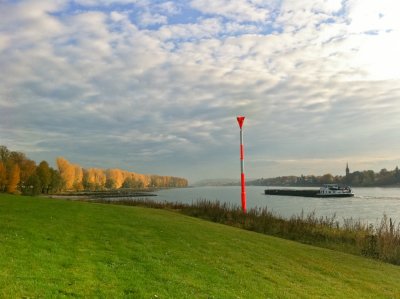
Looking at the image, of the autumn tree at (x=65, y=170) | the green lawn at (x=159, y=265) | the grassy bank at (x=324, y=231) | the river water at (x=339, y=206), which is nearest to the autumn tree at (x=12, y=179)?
the river water at (x=339, y=206)

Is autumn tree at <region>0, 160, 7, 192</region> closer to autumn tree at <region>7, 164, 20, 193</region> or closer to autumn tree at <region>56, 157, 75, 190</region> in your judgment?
autumn tree at <region>7, 164, 20, 193</region>

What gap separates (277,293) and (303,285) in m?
1.52

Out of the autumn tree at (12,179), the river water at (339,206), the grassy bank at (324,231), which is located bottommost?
the river water at (339,206)

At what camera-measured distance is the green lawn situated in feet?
26.4

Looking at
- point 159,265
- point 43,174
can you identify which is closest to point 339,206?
point 159,265

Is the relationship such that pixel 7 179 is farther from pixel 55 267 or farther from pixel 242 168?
pixel 55 267

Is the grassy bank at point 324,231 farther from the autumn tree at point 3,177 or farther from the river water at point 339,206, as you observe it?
the autumn tree at point 3,177

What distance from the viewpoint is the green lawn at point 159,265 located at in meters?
8.05

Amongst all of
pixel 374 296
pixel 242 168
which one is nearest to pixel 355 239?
pixel 242 168

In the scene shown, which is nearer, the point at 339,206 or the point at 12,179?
the point at 339,206

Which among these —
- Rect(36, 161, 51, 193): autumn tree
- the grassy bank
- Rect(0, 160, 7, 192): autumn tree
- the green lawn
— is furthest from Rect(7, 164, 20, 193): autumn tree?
the green lawn

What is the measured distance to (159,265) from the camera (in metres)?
10.3

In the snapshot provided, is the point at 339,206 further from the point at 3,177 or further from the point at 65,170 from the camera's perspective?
the point at 65,170

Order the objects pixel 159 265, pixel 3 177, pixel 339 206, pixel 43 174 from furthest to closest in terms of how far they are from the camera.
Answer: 1. pixel 43 174
2. pixel 3 177
3. pixel 339 206
4. pixel 159 265
